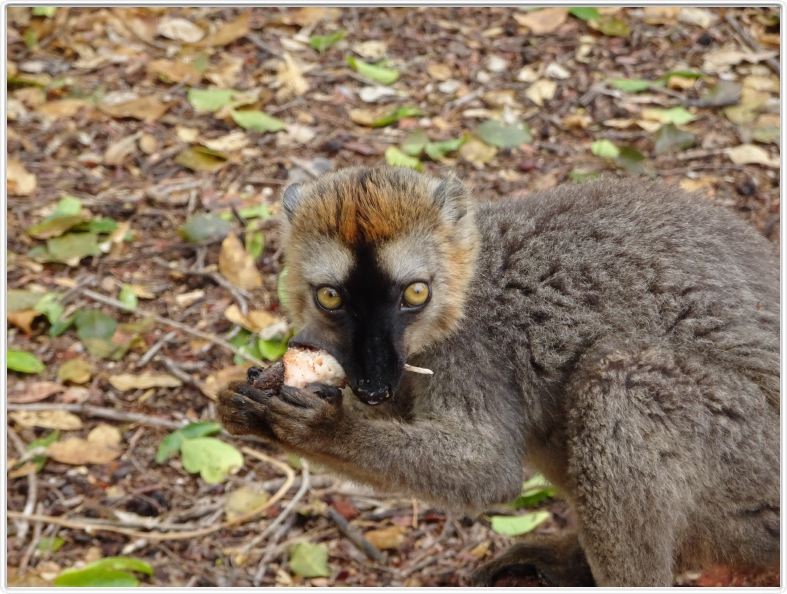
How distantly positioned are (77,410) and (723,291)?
5.42 m

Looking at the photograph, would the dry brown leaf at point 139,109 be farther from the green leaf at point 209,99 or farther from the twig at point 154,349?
the twig at point 154,349

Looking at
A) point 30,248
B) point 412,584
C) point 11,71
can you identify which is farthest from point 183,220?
point 412,584

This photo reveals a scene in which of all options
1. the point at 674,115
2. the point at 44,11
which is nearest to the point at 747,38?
the point at 674,115

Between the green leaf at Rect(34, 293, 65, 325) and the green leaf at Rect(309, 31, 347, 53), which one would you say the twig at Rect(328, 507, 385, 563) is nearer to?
the green leaf at Rect(34, 293, 65, 325)

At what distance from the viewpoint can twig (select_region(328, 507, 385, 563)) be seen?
7723mm

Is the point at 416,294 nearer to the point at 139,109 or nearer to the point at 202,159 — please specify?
the point at 202,159

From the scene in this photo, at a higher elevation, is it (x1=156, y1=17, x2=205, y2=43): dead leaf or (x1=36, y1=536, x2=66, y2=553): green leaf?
(x1=156, y1=17, x2=205, y2=43): dead leaf

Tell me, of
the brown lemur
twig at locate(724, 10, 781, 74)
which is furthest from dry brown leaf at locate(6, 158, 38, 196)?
twig at locate(724, 10, 781, 74)

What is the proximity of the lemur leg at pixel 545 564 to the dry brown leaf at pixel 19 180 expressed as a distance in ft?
21.4

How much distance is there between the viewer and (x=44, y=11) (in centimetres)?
1298

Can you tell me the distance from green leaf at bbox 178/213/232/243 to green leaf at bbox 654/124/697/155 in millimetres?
4542

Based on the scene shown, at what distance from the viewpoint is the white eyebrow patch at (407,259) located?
584 cm

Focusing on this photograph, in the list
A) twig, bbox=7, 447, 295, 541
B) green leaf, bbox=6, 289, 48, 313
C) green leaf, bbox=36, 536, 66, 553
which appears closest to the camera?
green leaf, bbox=36, 536, 66, 553

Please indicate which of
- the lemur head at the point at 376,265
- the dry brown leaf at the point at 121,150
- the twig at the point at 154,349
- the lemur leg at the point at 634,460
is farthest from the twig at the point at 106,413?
the lemur leg at the point at 634,460
